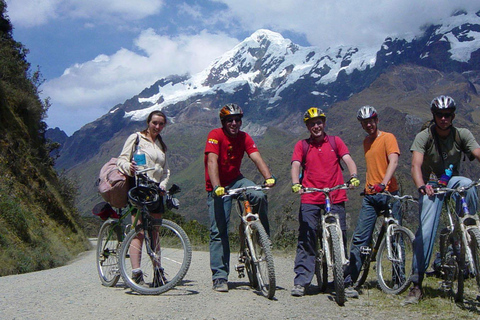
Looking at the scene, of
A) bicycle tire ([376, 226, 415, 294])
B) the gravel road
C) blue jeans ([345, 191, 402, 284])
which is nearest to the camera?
the gravel road

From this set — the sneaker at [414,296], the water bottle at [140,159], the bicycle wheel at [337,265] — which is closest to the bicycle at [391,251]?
the sneaker at [414,296]

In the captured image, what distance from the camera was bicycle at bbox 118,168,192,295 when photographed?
6156mm

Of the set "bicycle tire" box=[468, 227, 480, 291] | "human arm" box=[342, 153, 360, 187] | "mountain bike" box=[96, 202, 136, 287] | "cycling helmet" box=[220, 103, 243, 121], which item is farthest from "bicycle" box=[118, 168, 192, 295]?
"bicycle tire" box=[468, 227, 480, 291]

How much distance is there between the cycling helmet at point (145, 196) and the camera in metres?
6.18

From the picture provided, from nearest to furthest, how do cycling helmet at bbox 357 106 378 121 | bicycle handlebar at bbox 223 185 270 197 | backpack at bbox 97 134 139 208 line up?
1. bicycle handlebar at bbox 223 185 270 197
2. backpack at bbox 97 134 139 208
3. cycling helmet at bbox 357 106 378 121

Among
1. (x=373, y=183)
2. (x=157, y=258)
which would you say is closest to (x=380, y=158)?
(x=373, y=183)

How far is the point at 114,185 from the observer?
649 centimetres

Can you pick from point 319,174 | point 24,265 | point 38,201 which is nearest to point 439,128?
point 319,174

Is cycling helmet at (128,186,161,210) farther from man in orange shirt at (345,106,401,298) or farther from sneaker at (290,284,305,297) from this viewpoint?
man in orange shirt at (345,106,401,298)

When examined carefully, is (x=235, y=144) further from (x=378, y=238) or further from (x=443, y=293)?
(x=443, y=293)

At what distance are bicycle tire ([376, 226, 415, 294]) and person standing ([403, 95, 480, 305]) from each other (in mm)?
309

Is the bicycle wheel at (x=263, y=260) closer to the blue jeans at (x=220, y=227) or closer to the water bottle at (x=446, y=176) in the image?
the blue jeans at (x=220, y=227)

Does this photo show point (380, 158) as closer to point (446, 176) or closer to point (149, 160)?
point (446, 176)

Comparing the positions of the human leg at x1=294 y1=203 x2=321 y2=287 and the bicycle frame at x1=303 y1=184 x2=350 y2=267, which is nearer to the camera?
the bicycle frame at x1=303 y1=184 x2=350 y2=267
